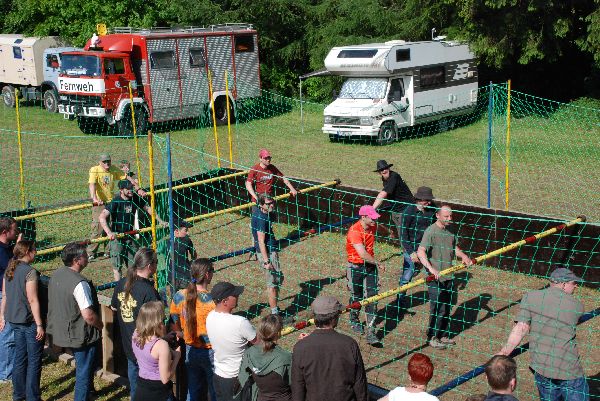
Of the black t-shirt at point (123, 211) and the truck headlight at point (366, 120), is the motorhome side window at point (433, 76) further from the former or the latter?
the black t-shirt at point (123, 211)

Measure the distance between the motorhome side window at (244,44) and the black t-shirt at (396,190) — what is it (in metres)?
16.2

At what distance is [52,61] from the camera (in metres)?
27.0

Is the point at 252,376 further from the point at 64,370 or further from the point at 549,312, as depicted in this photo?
the point at 64,370

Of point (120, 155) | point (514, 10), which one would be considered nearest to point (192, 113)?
point (120, 155)

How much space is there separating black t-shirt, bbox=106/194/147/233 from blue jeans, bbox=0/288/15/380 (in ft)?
10.0

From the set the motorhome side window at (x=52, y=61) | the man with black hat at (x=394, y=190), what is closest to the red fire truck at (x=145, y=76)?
the motorhome side window at (x=52, y=61)

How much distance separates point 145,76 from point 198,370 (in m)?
17.6

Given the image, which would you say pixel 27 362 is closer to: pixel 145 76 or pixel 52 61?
pixel 145 76

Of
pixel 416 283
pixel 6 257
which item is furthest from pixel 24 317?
pixel 416 283

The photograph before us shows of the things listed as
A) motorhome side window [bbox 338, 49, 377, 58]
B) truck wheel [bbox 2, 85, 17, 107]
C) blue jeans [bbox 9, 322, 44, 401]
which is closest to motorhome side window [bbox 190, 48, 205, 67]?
motorhome side window [bbox 338, 49, 377, 58]

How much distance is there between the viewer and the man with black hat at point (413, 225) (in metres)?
9.82

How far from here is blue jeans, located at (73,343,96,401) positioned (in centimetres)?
709

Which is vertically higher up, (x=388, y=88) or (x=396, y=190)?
(x=396, y=190)

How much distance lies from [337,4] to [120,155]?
458 inches
